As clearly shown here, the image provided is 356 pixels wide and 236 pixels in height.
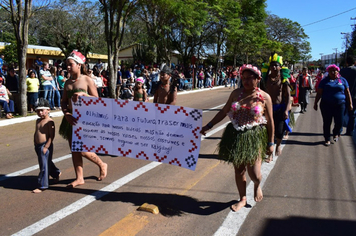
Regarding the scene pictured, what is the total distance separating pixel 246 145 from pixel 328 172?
9.34 feet

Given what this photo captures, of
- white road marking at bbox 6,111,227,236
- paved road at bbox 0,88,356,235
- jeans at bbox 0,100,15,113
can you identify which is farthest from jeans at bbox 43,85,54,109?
white road marking at bbox 6,111,227,236

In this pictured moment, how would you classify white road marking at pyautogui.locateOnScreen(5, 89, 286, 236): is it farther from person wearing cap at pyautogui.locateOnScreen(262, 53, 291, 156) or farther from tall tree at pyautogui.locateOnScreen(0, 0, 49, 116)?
tall tree at pyautogui.locateOnScreen(0, 0, 49, 116)

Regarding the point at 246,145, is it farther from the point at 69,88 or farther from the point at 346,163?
the point at 346,163

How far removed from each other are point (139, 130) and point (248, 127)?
1.52 meters

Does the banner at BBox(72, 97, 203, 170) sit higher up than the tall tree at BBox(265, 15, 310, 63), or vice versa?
the tall tree at BBox(265, 15, 310, 63)

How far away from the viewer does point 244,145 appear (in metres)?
3.82

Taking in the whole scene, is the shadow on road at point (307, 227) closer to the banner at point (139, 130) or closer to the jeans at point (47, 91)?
the banner at point (139, 130)

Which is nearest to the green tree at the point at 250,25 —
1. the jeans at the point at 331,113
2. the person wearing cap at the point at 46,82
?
the person wearing cap at the point at 46,82

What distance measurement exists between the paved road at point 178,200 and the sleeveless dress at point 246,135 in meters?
0.77

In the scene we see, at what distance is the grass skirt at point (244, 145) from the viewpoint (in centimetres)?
382

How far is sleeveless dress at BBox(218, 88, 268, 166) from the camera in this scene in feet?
12.5

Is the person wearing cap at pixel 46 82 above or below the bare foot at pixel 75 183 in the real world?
above

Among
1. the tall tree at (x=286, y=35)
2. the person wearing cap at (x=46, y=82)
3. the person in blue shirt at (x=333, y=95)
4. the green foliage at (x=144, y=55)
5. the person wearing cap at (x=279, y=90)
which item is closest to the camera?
the person wearing cap at (x=279, y=90)

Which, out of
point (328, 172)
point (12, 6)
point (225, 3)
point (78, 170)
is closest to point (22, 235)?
point (78, 170)
